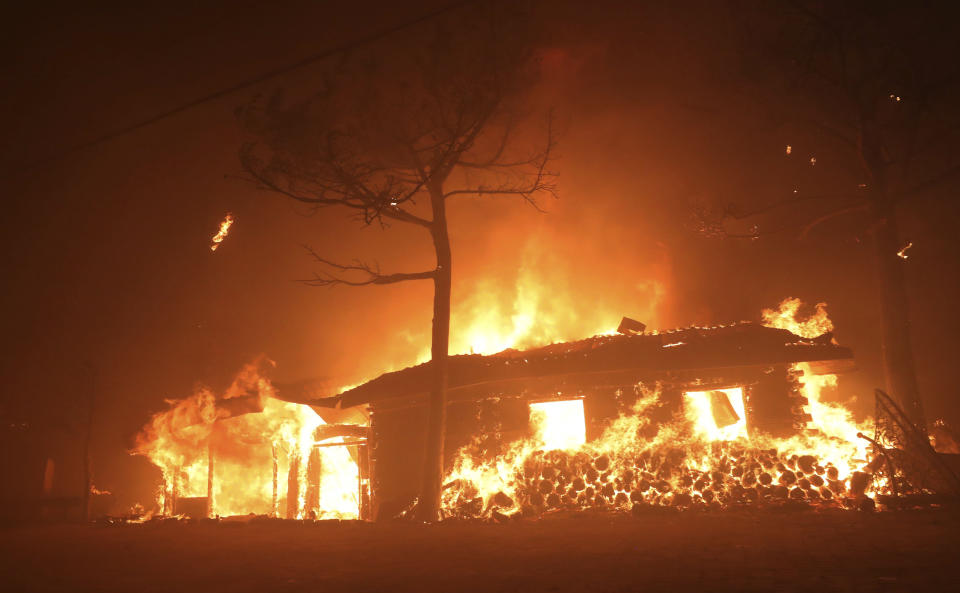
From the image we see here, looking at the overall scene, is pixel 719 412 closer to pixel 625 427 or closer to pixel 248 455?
pixel 625 427

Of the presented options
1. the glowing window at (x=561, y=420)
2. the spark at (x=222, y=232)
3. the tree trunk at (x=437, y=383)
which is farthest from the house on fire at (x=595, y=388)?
the spark at (x=222, y=232)

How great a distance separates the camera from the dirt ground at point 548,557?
699cm

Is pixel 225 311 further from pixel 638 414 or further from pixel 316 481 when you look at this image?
pixel 638 414

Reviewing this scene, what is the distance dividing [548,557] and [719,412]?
9494 millimetres

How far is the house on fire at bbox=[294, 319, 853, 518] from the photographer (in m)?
15.7

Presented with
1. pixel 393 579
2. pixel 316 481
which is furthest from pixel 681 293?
pixel 393 579

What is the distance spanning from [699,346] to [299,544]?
10414 millimetres

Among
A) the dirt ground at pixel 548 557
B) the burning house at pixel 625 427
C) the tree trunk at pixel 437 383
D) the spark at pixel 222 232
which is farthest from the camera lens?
the spark at pixel 222 232

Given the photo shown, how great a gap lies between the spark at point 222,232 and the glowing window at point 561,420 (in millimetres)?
28336

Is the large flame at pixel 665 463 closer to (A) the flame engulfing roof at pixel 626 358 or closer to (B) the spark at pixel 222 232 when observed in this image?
(A) the flame engulfing roof at pixel 626 358

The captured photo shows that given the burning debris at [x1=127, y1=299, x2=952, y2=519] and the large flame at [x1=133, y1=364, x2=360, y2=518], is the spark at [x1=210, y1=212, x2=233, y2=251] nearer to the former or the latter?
the large flame at [x1=133, y1=364, x2=360, y2=518]

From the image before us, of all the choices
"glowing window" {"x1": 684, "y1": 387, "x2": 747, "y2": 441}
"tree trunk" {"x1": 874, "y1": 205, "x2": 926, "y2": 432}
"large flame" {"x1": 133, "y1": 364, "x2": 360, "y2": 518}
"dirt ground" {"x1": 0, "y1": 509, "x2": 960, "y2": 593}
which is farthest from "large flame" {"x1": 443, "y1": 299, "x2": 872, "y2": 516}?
"large flame" {"x1": 133, "y1": 364, "x2": 360, "y2": 518}

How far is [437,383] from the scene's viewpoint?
A: 1688 cm

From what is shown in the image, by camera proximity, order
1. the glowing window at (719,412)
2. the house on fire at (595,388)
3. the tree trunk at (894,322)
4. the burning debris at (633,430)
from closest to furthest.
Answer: the burning debris at (633,430), the house on fire at (595,388), the glowing window at (719,412), the tree trunk at (894,322)
